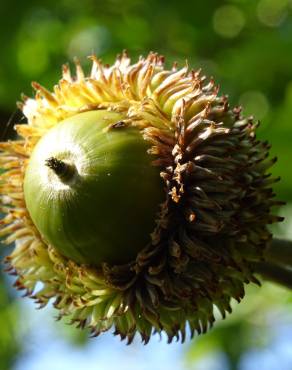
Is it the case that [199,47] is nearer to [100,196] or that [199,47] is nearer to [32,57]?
[32,57]

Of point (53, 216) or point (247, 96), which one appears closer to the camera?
point (53, 216)

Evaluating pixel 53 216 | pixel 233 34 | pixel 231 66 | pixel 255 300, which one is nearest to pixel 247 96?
pixel 231 66

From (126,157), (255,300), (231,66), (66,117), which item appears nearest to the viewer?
(126,157)

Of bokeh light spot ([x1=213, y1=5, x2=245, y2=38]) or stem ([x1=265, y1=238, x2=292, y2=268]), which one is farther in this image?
bokeh light spot ([x1=213, y1=5, x2=245, y2=38])

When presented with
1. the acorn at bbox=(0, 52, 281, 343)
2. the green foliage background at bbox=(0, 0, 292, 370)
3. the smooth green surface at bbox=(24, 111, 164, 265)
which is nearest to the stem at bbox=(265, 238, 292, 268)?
the acorn at bbox=(0, 52, 281, 343)

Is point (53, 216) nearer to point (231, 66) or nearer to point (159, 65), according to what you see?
point (159, 65)

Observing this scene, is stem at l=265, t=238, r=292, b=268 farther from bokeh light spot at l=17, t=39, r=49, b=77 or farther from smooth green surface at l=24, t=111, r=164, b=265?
bokeh light spot at l=17, t=39, r=49, b=77

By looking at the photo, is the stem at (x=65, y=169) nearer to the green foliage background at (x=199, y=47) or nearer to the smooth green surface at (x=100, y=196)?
the smooth green surface at (x=100, y=196)
